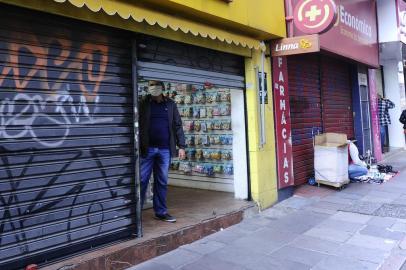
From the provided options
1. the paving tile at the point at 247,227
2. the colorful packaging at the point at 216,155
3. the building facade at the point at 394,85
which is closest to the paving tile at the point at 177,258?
the paving tile at the point at 247,227

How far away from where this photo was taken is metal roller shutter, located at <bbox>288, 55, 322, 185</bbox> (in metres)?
8.68

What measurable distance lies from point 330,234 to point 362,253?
0.78 m

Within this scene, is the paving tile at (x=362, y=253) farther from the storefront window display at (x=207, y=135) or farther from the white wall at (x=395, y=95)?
the white wall at (x=395, y=95)

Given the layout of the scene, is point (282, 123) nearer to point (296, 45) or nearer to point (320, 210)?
point (296, 45)

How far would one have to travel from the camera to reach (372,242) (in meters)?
5.30

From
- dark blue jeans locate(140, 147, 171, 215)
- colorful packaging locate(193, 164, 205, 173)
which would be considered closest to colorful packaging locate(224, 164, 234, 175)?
colorful packaging locate(193, 164, 205, 173)

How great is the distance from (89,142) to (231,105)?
3228mm

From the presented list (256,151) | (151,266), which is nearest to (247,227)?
(256,151)

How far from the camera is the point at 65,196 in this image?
4145mm

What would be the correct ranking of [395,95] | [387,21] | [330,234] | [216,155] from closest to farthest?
[330,234] → [216,155] → [387,21] → [395,95]

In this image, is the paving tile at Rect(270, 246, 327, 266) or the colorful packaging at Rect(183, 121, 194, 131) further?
the colorful packaging at Rect(183, 121, 194, 131)

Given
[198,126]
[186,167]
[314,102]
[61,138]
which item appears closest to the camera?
[61,138]

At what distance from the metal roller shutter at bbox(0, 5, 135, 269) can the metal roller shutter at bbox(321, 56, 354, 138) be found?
6.74m

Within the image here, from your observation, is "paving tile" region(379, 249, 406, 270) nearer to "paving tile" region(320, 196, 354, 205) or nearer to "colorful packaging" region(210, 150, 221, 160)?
"paving tile" region(320, 196, 354, 205)
